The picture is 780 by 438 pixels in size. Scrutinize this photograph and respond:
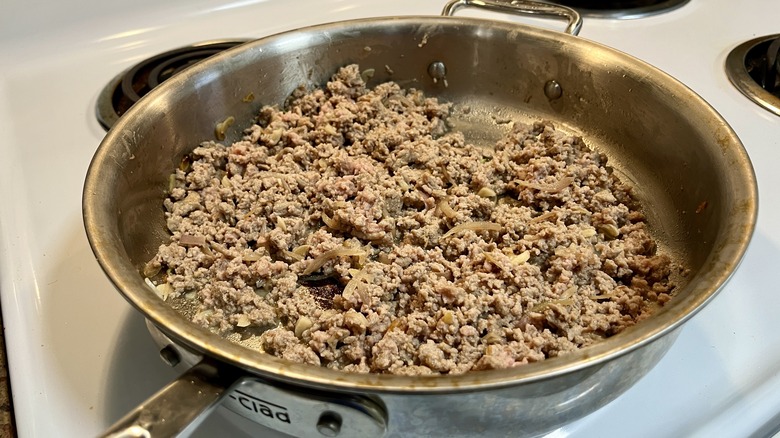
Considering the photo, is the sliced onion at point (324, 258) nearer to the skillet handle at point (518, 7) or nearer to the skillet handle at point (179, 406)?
the skillet handle at point (179, 406)

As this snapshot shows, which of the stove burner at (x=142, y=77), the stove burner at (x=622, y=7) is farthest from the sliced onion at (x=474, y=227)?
the stove burner at (x=622, y=7)

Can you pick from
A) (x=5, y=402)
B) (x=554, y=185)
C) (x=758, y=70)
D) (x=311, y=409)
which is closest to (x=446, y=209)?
(x=554, y=185)

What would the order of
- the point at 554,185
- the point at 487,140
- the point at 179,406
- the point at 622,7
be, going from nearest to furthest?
the point at 179,406
the point at 554,185
the point at 487,140
the point at 622,7

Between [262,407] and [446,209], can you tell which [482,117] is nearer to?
[446,209]

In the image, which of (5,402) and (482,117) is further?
(482,117)

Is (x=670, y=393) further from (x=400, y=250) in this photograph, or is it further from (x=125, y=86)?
(x=125, y=86)

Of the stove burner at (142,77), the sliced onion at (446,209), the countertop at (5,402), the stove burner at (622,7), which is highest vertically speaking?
the stove burner at (142,77)
